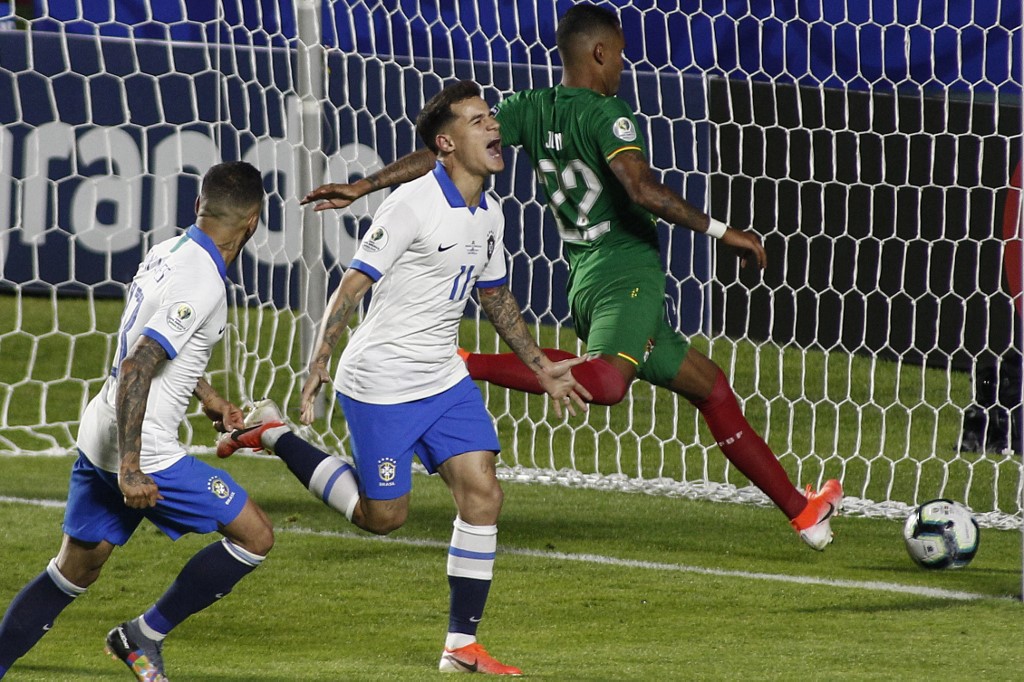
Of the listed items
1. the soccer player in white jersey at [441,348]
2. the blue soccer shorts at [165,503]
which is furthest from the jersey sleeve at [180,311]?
the soccer player in white jersey at [441,348]

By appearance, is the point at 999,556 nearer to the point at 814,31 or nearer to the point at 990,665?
the point at 990,665

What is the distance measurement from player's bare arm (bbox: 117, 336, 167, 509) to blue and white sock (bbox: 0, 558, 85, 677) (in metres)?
0.42

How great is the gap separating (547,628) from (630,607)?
0.38 metres

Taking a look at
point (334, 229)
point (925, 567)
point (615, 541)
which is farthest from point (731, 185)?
point (925, 567)

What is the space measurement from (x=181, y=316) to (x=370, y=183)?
1.35 meters

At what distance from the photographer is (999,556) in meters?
5.74

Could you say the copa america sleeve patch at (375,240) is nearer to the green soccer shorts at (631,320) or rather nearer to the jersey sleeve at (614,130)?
the jersey sleeve at (614,130)

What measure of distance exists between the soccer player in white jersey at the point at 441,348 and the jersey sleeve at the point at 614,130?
0.67 m

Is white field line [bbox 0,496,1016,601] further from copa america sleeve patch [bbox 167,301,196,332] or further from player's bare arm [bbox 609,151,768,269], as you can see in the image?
copa america sleeve patch [bbox 167,301,196,332]

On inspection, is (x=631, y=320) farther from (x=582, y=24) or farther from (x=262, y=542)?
(x=262, y=542)

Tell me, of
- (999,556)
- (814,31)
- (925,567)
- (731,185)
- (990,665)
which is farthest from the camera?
(731,185)

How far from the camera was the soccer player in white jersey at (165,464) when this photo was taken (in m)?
3.48

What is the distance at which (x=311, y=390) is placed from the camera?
3.87 m

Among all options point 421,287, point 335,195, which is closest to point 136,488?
point 421,287
